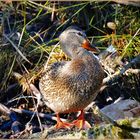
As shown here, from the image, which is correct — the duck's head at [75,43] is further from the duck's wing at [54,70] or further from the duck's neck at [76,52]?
the duck's wing at [54,70]

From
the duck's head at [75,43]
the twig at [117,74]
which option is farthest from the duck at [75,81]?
the twig at [117,74]

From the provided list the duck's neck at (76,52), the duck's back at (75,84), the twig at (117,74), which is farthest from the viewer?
the twig at (117,74)

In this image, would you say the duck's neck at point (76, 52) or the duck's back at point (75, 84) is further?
the duck's neck at point (76, 52)

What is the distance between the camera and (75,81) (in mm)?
4441

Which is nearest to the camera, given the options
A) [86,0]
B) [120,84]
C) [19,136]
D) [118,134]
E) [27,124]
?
[118,134]

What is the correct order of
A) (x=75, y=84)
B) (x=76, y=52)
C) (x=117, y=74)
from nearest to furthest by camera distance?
(x=75, y=84), (x=76, y=52), (x=117, y=74)

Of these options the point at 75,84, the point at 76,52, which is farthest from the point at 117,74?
the point at 75,84

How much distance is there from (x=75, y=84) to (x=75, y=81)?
3 centimetres

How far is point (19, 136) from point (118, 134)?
1738 mm

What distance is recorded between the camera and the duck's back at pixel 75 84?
4.43 metres

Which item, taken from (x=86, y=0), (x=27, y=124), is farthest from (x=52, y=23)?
(x=27, y=124)

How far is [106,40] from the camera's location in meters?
5.56

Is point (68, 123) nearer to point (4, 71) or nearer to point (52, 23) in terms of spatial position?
point (4, 71)

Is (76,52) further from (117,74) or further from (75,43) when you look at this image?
(117,74)
